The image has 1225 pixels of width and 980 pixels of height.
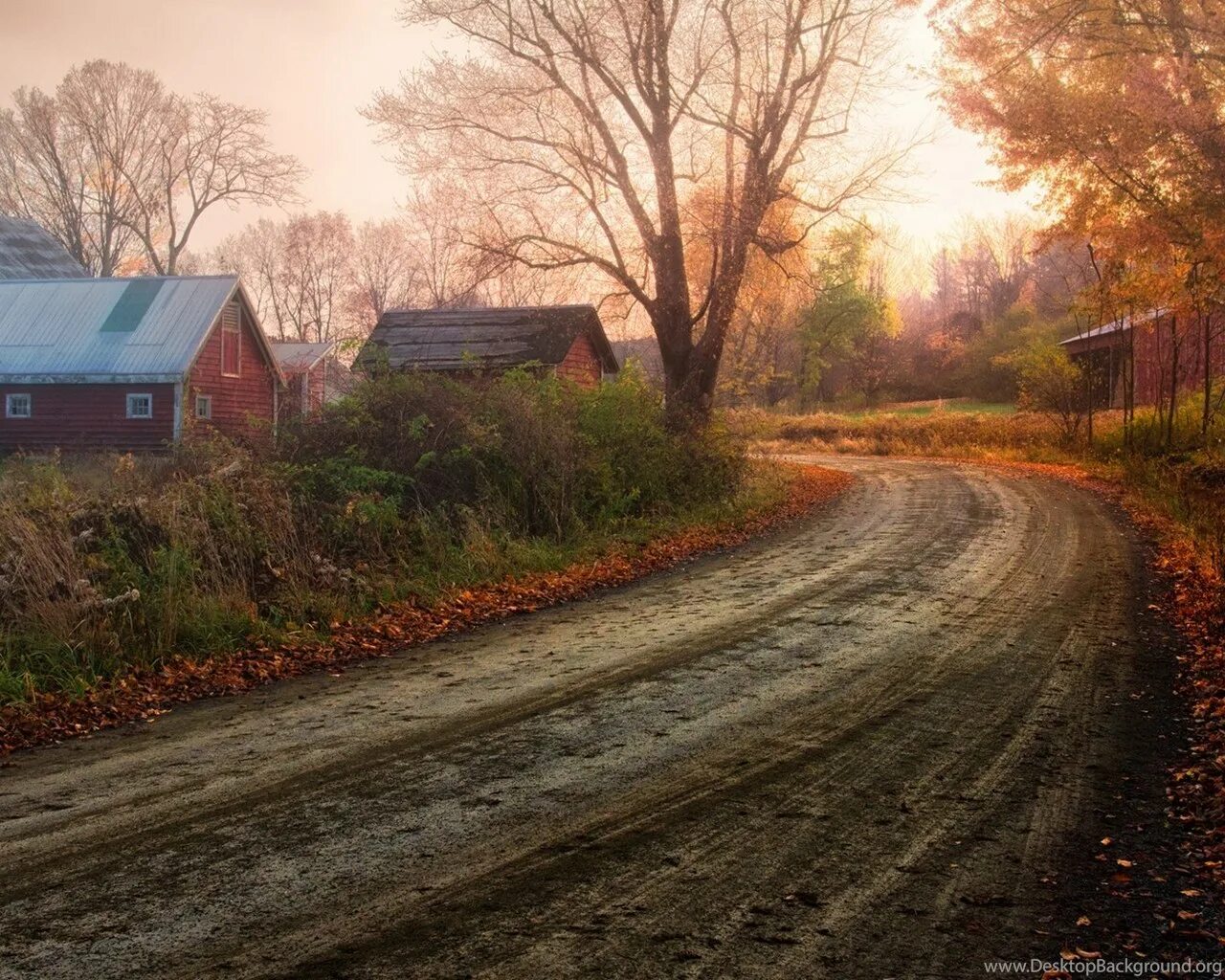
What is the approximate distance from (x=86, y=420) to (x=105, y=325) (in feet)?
9.68

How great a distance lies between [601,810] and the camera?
17.1ft

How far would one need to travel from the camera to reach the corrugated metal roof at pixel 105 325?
103ft

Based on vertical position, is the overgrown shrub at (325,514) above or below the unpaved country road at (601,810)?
above

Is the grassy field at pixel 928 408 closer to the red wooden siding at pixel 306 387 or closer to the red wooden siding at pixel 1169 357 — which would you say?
the red wooden siding at pixel 1169 357

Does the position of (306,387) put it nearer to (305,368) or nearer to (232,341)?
(305,368)

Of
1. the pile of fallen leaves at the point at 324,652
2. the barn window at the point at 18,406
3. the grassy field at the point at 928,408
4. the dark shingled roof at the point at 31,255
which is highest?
the dark shingled roof at the point at 31,255

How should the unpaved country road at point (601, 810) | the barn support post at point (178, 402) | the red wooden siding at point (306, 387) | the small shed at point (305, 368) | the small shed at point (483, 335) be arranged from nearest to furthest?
the unpaved country road at point (601, 810), the small shed at point (483, 335), the barn support post at point (178, 402), the red wooden siding at point (306, 387), the small shed at point (305, 368)

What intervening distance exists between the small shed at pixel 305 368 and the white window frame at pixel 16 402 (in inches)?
462

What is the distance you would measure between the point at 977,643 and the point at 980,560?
4603 millimetres

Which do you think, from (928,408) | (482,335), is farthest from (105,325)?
(928,408)

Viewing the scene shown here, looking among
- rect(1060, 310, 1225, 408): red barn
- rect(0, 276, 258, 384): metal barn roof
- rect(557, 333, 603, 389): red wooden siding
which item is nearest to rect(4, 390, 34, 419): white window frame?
rect(0, 276, 258, 384): metal barn roof

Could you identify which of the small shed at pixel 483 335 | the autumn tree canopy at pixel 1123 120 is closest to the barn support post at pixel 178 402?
the small shed at pixel 483 335

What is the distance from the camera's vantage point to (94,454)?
28.8m

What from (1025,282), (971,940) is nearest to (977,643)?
(971,940)
